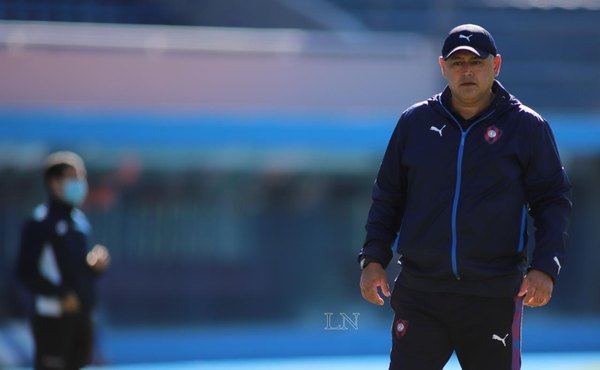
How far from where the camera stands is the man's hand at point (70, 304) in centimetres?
702

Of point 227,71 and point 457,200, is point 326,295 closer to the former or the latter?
point 227,71

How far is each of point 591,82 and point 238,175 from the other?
4.96m

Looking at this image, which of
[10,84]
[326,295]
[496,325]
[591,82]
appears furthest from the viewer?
[591,82]

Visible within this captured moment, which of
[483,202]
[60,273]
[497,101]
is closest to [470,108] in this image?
[497,101]

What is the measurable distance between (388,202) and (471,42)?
0.68 m

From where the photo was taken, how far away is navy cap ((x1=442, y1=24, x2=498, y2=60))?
4215 millimetres

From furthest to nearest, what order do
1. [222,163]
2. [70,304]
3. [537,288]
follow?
[222,163], [70,304], [537,288]

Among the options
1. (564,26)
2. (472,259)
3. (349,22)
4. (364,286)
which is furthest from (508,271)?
(564,26)

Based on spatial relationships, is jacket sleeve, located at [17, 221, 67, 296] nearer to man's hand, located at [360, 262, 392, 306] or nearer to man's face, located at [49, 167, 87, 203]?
man's face, located at [49, 167, 87, 203]

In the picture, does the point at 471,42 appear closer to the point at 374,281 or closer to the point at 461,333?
the point at 374,281

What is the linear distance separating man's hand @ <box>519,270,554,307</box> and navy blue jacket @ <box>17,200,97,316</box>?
3682mm

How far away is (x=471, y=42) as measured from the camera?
4219 millimetres

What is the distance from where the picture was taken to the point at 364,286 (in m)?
4.32

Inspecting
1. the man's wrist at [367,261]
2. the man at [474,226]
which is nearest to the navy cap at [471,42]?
the man at [474,226]
